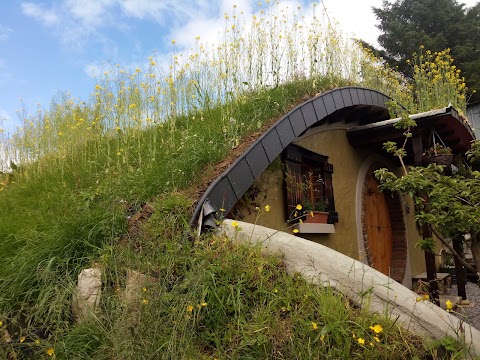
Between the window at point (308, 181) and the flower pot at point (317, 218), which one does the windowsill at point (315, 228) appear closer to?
the flower pot at point (317, 218)

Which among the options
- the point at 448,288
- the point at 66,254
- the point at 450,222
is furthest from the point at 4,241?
the point at 448,288

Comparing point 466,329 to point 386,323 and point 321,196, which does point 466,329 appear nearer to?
point 386,323

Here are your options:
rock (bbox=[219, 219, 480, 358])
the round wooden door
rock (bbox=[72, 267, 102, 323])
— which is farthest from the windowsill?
rock (bbox=[72, 267, 102, 323])

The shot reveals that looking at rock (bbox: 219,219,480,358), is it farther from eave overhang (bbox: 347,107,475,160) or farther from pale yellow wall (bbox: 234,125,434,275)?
eave overhang (bbox: 347,107,475,160)

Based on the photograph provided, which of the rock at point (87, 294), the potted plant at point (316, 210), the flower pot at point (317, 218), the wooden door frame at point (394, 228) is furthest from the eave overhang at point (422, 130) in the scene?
the rock at point (87, 294)

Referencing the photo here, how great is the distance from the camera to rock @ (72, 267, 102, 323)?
2929mm

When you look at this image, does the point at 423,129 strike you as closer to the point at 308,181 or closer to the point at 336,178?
the point at 336,178

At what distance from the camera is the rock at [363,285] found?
2.70 metres

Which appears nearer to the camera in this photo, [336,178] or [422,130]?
[422,130]

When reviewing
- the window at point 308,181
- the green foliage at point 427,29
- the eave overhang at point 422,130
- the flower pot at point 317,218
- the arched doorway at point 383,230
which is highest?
the green foliage at point 427,29

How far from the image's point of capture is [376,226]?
859 cm

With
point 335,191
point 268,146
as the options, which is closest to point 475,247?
point 268,146

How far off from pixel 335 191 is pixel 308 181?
136 centimetres

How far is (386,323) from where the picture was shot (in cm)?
254
